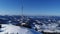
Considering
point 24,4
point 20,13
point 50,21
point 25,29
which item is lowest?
point 25,29

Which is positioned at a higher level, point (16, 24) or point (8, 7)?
point (8, 7)

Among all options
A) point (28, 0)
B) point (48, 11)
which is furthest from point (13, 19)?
point (48, 11)

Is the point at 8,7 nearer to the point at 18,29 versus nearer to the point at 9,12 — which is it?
the point at 9,12

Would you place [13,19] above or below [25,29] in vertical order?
above

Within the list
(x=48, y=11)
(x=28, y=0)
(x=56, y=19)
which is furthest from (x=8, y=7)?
(x=56, y=19)

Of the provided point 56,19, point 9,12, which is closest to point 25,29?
point 9,12

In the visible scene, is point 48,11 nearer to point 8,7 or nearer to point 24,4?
point 24,4

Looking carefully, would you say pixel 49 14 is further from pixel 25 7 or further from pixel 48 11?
pixel 25 7
